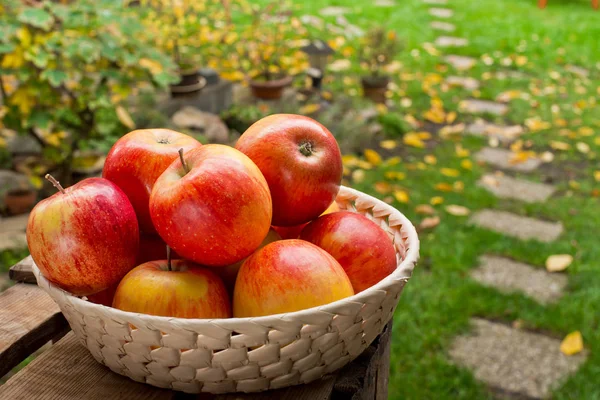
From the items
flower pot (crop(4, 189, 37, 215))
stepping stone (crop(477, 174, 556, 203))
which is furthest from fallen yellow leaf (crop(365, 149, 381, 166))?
flower pot (crop(4, 189, 37, 215))

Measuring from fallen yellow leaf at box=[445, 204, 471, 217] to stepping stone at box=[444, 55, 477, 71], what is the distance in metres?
2.62

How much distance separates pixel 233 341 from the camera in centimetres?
88

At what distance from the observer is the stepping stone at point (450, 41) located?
6301mm

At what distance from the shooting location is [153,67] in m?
3.04

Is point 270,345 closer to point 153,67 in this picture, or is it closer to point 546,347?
point 546,347

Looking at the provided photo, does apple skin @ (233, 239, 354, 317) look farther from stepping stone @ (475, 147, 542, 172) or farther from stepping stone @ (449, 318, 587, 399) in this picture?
stepping stone @ (475, 147, 542, 172)

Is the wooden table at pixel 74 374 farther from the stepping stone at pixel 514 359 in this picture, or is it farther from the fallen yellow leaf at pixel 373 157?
the fallen yellow leaf at pixel 373 157

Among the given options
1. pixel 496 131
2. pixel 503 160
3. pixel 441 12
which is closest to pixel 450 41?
pixel 441 12

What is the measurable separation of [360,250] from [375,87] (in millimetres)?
3872

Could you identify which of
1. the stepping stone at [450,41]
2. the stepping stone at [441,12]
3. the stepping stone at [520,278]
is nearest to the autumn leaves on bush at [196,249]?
the stepping stone at [520,278]

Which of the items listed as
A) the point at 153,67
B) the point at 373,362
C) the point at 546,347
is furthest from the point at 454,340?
the point at 153,67

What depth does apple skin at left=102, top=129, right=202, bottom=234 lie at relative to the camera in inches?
43.5

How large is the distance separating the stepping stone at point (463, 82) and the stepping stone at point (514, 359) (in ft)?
10.4

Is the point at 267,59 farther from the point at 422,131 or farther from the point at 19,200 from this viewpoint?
the point at 19,200
